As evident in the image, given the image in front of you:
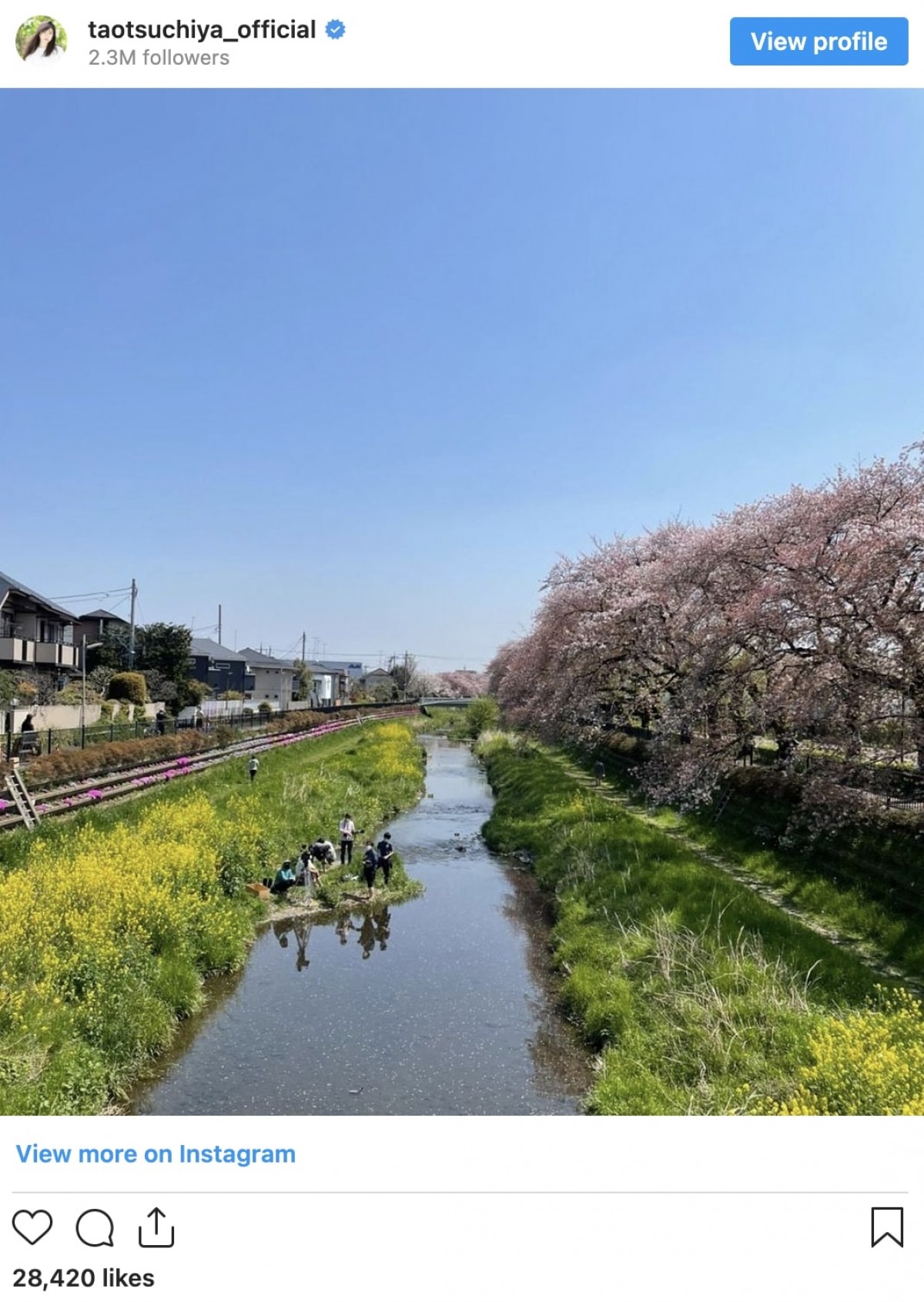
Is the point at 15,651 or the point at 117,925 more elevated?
the point at 15,651

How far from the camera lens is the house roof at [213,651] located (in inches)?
3084

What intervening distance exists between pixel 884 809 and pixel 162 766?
2540 cm

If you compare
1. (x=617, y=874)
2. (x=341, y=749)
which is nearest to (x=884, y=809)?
(x=617, y=874)

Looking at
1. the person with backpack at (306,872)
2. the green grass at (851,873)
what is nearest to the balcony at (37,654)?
the person with backpack at (306,872)

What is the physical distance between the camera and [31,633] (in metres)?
42.5

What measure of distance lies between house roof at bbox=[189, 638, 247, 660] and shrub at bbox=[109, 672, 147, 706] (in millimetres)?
31868

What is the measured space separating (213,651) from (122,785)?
195 ft

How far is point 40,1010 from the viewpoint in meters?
8.83

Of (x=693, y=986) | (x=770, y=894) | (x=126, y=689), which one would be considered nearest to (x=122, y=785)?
(x=770, y=894)

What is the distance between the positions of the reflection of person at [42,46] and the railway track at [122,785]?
1557 cm

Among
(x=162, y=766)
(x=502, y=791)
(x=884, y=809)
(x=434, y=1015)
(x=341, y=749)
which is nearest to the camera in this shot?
(x=434, y=1015)

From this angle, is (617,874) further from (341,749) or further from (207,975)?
(341,749)

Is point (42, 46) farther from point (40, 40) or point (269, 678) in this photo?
point (269, 678)

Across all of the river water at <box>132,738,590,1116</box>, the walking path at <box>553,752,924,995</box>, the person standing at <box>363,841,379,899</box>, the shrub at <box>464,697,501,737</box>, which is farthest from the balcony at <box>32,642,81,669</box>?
the river water at <box>132,738,590,1116</box>
